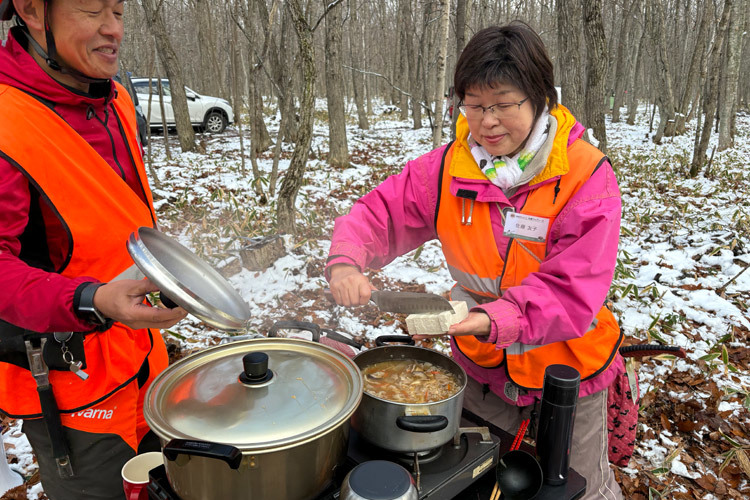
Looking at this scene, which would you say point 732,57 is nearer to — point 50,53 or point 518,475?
point 518,475

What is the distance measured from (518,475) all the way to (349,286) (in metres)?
0.88

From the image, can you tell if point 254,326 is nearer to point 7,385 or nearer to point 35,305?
point 7,385

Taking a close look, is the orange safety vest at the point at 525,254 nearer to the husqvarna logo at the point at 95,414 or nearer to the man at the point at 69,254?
the man at the point at 69,254

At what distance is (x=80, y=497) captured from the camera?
1.84 metres

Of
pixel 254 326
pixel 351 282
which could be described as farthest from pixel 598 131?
pixel 351 282

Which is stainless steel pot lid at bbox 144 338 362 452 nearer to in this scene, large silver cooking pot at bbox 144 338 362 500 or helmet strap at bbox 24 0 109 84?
large silver cooking pot at bbox 144 338 362 500

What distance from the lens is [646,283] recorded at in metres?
5.64

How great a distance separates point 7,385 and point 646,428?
3933 millimetres

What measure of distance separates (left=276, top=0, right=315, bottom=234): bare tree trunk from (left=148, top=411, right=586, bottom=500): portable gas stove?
4571mm

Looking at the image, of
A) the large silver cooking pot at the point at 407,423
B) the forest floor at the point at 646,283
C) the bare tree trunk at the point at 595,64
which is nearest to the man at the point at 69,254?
the large silver cooking pot at the point at 407,423

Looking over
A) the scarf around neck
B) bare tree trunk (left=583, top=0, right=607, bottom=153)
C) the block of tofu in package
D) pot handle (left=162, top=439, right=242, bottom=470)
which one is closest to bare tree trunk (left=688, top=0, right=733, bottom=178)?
bare tree trunk (left=583, top=0, right=607, bottom=153)

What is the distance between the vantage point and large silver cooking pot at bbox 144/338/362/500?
110cm

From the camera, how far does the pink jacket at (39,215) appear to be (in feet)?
4.46

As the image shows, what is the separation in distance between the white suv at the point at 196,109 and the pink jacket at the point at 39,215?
12829mm
